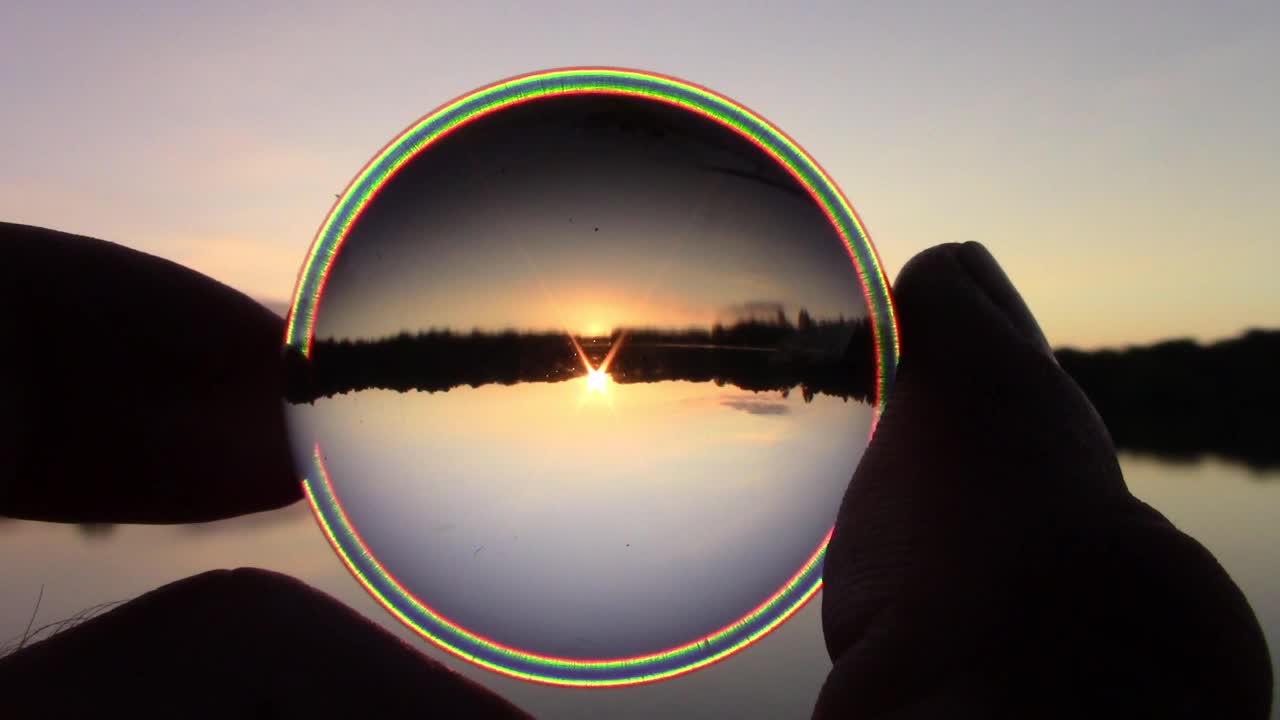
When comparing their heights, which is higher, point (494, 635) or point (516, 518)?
point (516, 518)

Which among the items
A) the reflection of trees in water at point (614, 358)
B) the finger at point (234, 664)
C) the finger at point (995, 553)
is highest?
the reflection of trees in water at point (614, 358)

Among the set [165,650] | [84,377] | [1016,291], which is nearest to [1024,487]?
[1016,291]

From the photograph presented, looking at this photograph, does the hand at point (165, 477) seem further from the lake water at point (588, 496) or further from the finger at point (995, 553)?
the finger at point (995, 553)

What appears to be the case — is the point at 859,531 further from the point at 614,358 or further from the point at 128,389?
the point at 128,389

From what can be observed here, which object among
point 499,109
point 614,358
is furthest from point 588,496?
point 499,109

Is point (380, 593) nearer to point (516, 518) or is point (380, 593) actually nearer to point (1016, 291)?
point (516, 518)

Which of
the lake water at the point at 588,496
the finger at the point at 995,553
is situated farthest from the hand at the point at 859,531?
the lake water at the point at 588,496
